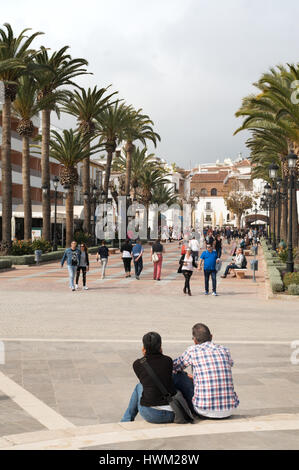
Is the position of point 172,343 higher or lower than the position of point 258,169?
lower

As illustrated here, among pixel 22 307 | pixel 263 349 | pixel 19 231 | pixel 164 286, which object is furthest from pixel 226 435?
pixel 19 231

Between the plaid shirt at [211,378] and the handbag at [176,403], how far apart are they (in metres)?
0.19

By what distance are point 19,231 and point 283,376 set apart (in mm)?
51265

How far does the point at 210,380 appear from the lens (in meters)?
Answer: 6.10

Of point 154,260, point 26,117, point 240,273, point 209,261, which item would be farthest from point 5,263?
point 26,117

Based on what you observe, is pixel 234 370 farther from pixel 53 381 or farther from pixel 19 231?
pixel 19 231

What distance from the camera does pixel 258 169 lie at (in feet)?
193

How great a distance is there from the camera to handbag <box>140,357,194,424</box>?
19.7 ft

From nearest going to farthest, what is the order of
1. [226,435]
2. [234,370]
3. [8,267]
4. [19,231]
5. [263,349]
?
[226,435], [234,370], [263,349], [8,267], [19,231]

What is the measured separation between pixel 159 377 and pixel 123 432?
612mm

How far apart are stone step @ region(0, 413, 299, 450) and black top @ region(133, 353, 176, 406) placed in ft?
0.77

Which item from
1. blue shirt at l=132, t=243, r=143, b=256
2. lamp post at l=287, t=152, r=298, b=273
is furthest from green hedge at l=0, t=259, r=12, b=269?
lamp post at l=287, t=152, r=298, b=273

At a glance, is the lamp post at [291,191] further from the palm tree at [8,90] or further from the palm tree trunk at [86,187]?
the palm tree trunk at [86,187]

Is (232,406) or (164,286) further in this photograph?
(164,286)
